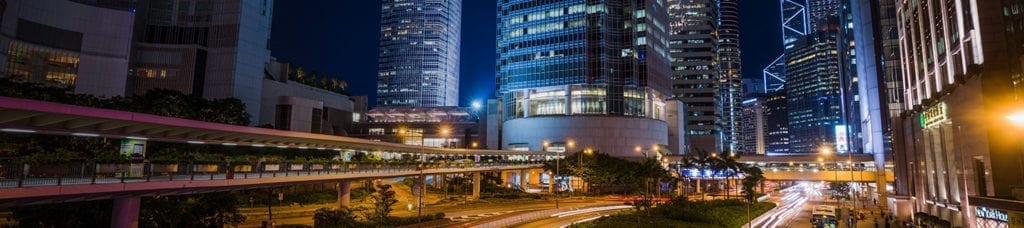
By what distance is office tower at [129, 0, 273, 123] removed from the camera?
8875cm

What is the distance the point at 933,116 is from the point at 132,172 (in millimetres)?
58444

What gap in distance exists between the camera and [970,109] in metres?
38.1

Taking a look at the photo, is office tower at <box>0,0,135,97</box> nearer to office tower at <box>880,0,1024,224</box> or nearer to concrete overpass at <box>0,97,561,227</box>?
concrete overpass at <box>0,97,561,227</box>

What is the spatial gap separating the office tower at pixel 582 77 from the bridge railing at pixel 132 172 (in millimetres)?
83312

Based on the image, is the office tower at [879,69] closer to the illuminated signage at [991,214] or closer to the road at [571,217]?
the illuminated signage at [991,214]

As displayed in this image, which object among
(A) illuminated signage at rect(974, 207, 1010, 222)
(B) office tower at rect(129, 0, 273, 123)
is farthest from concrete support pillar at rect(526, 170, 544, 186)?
(A) illuminated signage at rect(974, 207, 1010, 222)

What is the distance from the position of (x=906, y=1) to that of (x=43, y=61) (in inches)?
4247

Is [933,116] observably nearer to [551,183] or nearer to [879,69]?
[879,69]

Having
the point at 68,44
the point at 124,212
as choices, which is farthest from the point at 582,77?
the point at 124,212

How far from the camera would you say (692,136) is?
175 meters

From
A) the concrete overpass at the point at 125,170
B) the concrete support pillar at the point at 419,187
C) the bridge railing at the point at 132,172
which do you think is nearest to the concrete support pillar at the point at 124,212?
the concrete overpass at the point at 125,170

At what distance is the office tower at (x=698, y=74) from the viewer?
576ft

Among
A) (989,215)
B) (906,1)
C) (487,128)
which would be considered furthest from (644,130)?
(989,215)

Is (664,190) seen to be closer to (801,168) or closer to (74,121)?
(801,168)
